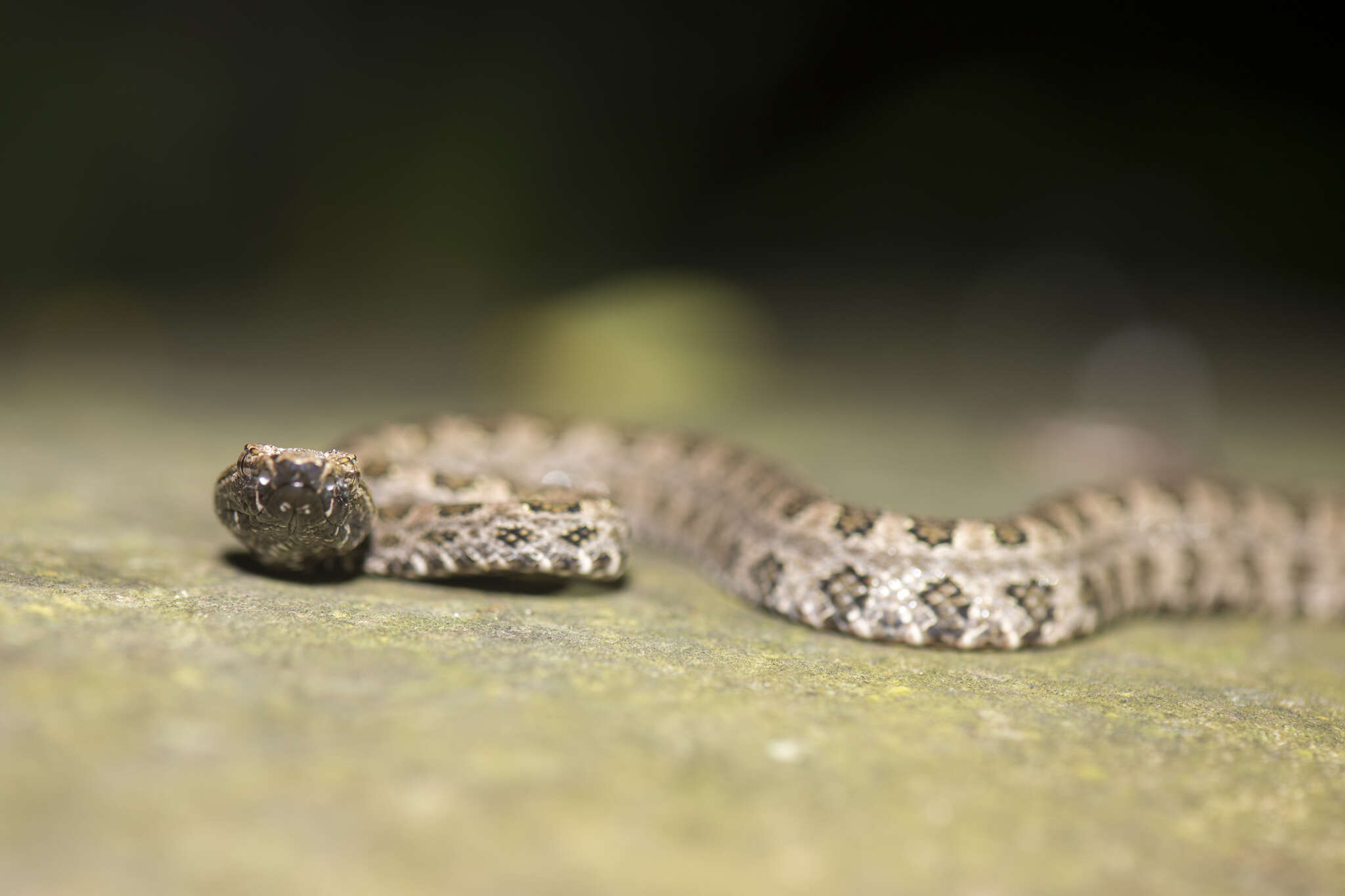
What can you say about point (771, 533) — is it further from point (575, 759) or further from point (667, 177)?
point (667, 177)

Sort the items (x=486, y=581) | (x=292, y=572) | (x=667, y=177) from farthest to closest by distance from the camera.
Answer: (x=667, y=177)
(x=486, y=581)
(x=292, y=572)

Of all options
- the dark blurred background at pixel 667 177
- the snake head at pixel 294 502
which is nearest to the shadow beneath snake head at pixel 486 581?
the snake head at pixel 294 502

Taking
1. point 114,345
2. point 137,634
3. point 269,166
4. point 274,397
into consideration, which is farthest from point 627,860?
point 269,166

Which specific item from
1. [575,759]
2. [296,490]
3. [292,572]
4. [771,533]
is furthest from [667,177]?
[575,759]

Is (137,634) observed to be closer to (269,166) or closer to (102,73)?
(102,73)

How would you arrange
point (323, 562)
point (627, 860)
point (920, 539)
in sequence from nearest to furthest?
point (627, 860) → point (323, 562) → point (920, 539)

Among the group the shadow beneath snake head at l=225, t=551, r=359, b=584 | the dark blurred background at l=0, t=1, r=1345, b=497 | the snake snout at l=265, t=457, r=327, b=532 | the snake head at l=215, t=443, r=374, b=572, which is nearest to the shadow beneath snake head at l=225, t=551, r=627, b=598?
the shadow beneath snake head at l=225, t=551, r=359, b=584

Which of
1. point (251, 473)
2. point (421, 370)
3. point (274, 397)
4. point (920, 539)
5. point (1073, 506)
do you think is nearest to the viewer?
point (251, 473)
